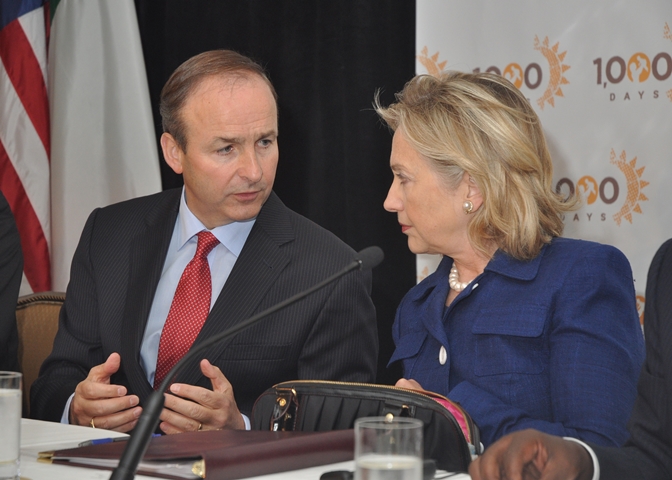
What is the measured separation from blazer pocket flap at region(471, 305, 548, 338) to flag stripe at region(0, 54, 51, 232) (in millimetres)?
2381

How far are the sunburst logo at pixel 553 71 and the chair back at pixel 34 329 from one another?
65.8 inches

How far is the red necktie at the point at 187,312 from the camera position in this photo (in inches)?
91.1

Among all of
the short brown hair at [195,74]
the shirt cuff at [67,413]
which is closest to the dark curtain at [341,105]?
the short brown hair at [195,74]

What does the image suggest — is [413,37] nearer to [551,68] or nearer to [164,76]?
[551,68]

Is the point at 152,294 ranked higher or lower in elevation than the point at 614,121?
lower

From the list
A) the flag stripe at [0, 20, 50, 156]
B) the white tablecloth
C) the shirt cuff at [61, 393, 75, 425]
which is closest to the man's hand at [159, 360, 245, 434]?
the white tablecloth

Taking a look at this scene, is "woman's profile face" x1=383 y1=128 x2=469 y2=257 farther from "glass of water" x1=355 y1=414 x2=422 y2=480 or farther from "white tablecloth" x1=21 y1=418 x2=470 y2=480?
"glass of water" x1=355 y1=414 x2=422 y2=480

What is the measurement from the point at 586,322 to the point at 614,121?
974 mm

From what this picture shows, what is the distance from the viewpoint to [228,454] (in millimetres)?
1313

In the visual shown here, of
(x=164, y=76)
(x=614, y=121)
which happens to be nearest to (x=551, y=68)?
(x=614, y=121)

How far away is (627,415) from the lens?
1769 millimetres

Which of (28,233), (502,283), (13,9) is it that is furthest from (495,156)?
(13,9)

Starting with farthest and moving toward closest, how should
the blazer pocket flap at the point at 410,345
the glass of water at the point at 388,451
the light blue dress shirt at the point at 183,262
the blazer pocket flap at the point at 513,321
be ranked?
the light blue dress shirt at the point at 183,262
the blazer pocket flap at the point at 410,345
the blazer pocket flap at the point at 513,321
the glass of water at the point at 388,451

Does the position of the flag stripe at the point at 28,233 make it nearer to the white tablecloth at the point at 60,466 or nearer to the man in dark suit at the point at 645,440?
the white tablecloth at the point at 60,466
